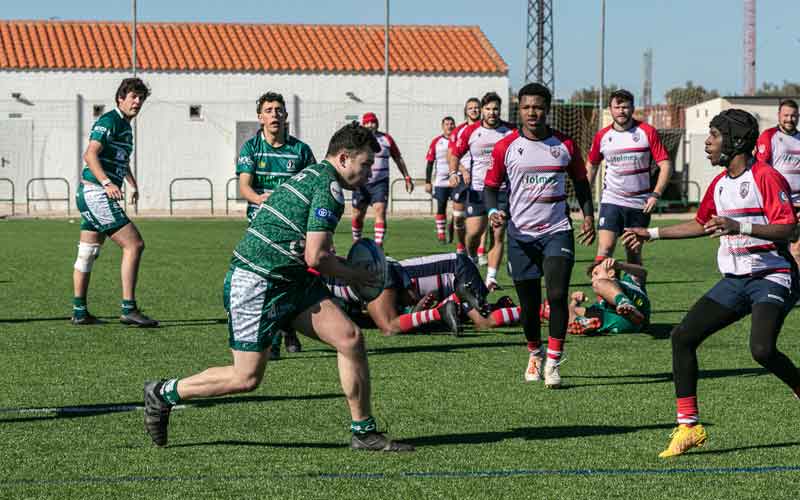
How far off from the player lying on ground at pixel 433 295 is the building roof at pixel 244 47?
27.8m

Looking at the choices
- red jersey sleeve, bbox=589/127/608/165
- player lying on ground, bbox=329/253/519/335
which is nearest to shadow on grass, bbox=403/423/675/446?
player lying on ground, bbox=329/253/519/335

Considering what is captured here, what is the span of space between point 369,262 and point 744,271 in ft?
6.55

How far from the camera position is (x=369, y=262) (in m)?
6.42

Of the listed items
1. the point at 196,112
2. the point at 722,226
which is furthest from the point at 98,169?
the point at 196,112

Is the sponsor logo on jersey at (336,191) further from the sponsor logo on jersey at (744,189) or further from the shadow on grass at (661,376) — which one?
the shadow on grass at (661,376)

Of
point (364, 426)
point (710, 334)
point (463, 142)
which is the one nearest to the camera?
point (364, 426)

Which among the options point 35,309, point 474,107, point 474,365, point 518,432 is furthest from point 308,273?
point 474,107

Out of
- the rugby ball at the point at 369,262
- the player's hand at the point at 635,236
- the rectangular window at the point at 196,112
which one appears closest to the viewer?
the rugby ball at the point at 369,262

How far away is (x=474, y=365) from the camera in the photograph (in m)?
9.65

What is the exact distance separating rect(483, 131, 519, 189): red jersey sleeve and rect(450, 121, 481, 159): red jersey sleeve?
7.03 metres

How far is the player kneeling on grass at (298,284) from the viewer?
630 centimetres

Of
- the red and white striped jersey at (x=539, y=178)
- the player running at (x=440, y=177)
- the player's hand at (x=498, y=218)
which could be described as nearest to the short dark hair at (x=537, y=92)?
the red and white striped jersey at (x=539, y=178)

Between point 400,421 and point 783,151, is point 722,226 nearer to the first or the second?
point 400,421

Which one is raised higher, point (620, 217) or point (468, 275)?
point (620, 217)
